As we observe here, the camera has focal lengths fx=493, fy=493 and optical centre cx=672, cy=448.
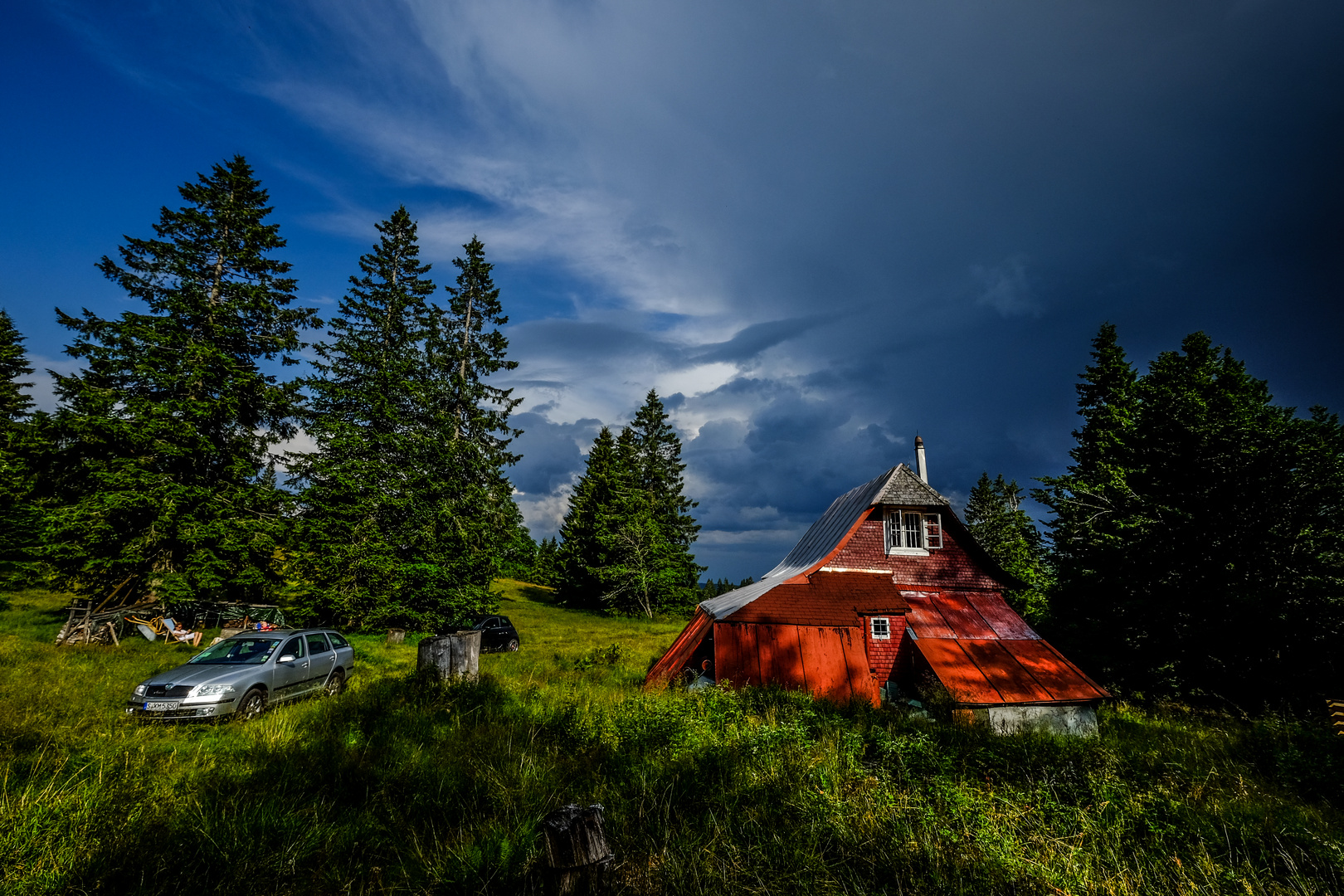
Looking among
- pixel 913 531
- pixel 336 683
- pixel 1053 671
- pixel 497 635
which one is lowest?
pixel 497 635

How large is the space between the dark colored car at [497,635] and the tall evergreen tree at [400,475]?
0.88 meters

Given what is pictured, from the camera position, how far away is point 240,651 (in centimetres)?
1022

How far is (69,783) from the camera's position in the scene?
5117 mm

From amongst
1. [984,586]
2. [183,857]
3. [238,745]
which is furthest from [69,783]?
[984,586]

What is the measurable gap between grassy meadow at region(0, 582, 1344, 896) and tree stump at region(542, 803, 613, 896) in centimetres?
108

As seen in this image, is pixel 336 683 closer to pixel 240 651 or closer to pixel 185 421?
pixel 240 651

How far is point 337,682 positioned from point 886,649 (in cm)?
1491

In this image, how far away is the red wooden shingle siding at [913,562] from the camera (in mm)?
16594

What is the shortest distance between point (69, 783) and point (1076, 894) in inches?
369

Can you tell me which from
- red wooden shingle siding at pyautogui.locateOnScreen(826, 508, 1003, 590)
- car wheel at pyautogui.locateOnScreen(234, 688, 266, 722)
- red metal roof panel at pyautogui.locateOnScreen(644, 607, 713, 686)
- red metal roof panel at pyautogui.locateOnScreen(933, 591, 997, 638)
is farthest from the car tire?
red metal roof panel at pyautogui.locateOnScreen(933, 591, 997, 638)

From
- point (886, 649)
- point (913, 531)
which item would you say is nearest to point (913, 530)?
point (913, 531)

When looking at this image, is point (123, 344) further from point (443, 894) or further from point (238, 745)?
point (443, 894)

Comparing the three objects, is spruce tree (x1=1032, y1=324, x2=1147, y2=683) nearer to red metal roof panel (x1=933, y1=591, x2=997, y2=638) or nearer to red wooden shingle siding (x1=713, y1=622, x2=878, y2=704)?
red metal roof panel (x1=933, y1=591, x2=997, y2=638)

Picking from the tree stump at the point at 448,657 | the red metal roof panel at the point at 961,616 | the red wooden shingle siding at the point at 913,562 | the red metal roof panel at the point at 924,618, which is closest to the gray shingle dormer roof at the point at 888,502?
the red wooden shingle siding at the point at 913,562
